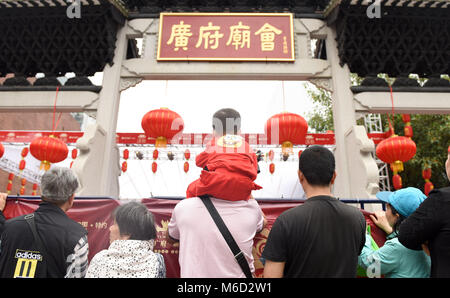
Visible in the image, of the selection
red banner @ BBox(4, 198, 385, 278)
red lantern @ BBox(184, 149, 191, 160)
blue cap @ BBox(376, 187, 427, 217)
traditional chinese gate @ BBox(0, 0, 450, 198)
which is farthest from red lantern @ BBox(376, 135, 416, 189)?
red lantern @ BBox(184, 149, 191, 160)

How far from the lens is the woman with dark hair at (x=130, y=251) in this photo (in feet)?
5.11

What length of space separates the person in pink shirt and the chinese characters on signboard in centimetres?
452

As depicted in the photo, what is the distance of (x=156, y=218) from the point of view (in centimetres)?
257

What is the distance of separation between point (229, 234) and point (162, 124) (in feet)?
13.2

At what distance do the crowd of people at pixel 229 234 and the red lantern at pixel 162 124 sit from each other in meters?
3.64

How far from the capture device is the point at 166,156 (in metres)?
11.3

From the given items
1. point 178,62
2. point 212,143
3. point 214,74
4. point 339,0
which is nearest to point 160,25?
point 178,62

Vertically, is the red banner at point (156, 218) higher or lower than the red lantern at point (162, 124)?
lower

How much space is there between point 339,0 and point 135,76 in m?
4.08

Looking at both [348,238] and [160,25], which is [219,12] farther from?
[348,238]

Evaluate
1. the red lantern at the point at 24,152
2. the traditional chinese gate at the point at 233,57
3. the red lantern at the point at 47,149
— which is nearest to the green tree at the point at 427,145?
the traditional chinese gate at the point at 233,57

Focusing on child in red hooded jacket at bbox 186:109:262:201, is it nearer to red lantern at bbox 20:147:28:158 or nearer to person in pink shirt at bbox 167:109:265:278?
person in pink shirt at bbox 167:109:265:278

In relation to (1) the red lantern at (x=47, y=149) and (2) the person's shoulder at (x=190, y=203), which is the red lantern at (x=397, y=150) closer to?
(2) the person's shoulder at (x=190, y=203)

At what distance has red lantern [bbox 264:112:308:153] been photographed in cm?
545
